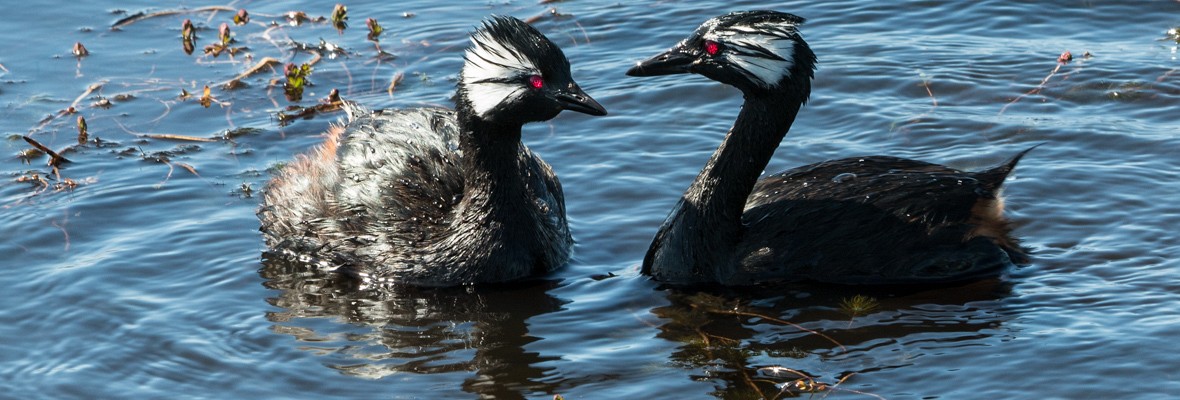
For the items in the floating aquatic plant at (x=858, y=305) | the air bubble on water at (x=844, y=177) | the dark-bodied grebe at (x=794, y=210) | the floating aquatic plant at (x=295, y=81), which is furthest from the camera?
the floating aquatic plant at (x=295, y=81)

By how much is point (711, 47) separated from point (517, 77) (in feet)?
3.56

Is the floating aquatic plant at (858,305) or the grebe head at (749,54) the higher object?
the grebe head at (749,54)

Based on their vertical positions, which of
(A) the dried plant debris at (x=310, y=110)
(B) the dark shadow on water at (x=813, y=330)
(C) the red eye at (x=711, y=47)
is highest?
(A) the dried plant debris at (x=310, y=110)

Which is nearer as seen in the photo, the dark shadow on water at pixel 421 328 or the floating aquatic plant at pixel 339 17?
the dark shadow on water at pixel 421 328

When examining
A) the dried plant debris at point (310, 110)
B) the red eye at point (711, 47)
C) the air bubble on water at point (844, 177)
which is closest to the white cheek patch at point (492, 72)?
the red eye at point (711, 47)

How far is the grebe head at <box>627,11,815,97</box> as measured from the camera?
8.06 metres

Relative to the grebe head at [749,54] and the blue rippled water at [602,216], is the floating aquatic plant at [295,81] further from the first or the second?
the grebe head at [749,54]

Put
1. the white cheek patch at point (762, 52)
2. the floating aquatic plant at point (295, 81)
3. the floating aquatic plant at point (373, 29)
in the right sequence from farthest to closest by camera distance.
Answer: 1. the floating aquatic plant at point (373, 29)
2. the floating aquatic plant at point (295, 81)
3. the white cheek patch at point (762, 52)

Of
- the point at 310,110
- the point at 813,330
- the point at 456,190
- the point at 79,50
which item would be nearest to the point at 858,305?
the point at 813,330

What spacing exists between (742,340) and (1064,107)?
4231 mm

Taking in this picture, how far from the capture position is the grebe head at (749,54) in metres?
8.06

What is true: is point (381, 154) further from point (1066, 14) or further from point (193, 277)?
point (1066, 14)

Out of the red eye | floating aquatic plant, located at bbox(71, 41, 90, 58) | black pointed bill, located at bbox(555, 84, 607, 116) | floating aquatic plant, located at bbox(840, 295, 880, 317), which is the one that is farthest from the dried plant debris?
floating aquatic plant, located at bbox(840, 295, 880, 317)

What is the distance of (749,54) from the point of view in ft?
26.5
